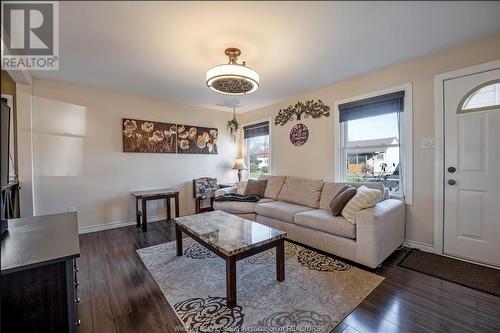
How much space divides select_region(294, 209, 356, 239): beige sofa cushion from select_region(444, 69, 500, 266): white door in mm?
1183

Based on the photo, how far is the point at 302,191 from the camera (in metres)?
3.58

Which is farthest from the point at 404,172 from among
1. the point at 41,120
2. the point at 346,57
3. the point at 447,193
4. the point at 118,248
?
the point at 41,120

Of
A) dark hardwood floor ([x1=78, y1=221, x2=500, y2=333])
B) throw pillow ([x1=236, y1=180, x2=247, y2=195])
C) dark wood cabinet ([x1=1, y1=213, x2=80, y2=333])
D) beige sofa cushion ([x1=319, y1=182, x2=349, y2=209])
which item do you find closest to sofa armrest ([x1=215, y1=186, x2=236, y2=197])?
throw pillow ([x1=236, y1=180, x2=247, y2=195])

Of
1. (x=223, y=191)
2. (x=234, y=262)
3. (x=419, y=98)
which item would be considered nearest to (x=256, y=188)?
(x=223, y=191)

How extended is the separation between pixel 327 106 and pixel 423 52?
135 cm

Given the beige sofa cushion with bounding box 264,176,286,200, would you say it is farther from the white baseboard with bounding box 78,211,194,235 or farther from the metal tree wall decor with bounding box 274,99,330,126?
the white baseboard with bounding box 78,211,194,235

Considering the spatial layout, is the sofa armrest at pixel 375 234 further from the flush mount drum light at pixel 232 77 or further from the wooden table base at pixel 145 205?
the wooden table base at pixel 145 205

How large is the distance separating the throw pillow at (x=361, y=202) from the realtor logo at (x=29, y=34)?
332 cm

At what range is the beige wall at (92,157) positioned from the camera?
10.9ft

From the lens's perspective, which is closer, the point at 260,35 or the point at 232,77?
the point at 260,35

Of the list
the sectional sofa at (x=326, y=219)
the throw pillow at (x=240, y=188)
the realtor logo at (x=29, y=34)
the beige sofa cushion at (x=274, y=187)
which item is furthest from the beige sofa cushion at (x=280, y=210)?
the realtor logo at (x=29, y=34)

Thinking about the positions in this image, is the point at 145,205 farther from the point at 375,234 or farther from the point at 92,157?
the point at 375,234

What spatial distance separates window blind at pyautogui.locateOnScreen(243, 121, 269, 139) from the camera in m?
4.81

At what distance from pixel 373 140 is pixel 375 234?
1520mm
